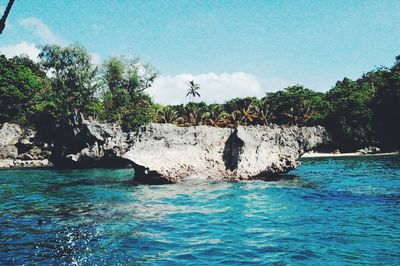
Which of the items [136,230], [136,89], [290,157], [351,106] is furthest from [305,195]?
[351,106]

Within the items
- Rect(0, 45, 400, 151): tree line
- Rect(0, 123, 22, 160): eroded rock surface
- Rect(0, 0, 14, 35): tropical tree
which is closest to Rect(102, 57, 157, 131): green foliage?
Rect(0, 45, 400, 151): tree line

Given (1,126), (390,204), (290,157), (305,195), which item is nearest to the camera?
(390,204)

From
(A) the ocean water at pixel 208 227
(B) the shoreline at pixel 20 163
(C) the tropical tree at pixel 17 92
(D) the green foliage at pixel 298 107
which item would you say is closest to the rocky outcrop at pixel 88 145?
(B) the shoreline at pixel 20 163

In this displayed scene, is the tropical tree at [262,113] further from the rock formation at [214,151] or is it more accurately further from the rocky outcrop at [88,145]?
the rock formation at [214,151]

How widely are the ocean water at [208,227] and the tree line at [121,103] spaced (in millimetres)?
37947

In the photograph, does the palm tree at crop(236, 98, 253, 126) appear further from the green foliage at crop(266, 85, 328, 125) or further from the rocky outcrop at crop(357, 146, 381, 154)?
the rocky outcrop at crop(357, 146, 381, 154)

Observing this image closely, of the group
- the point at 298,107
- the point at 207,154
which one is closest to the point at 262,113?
the point at 298,107

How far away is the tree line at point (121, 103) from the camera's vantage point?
5875 centimetres

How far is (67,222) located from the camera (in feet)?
41.0

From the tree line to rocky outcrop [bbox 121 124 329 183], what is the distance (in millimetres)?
30127

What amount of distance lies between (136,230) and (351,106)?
62.1 m

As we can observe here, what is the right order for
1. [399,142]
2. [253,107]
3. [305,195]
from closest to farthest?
1. [305,195]
2. [399,142]
3. [253,107]

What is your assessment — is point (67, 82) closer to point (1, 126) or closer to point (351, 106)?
point (1, 126)

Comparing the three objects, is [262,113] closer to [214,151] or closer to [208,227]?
[214,151]
